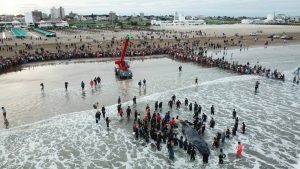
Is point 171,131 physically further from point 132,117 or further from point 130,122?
point 132,117

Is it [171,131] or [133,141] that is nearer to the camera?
[171,131]

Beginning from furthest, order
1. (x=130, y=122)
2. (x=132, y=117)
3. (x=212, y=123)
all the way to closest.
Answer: (x=132, y=117) → (x=130, y=122) → (x=212, y=123)

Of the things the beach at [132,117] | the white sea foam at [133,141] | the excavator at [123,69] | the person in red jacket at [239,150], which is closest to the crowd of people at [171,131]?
the person in red jacket at [239,150]

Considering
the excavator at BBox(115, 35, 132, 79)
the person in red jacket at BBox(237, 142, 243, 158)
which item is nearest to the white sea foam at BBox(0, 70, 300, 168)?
the person in red jacket at BBox(237, 142, 243, 158)

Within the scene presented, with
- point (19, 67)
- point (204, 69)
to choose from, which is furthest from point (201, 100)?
point (19, 67)

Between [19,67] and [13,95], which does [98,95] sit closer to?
[13,95]

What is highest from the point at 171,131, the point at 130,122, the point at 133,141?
the point at 171,131

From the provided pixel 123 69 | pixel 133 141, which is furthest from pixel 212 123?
pixel 123 69

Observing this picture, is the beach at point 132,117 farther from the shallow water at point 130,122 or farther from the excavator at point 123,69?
the excavator at point 123,69
